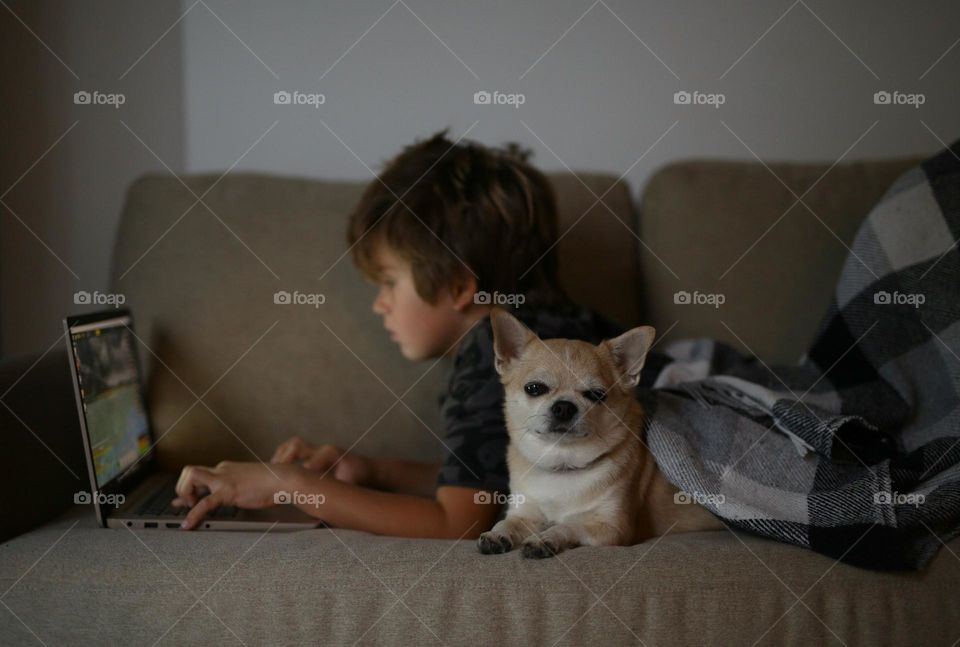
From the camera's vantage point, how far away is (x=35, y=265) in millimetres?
2156

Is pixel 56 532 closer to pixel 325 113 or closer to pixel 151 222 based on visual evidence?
pixel 151 222

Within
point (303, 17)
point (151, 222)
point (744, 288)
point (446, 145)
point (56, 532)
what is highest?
point (303, 17)

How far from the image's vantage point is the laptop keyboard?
4.70 ft

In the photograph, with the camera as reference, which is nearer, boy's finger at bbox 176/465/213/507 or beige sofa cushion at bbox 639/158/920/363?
boy's finger at bbox 176/465/213/507

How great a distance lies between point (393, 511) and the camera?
1396mm

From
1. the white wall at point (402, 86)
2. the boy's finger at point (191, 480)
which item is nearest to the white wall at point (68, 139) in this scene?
the white wall at point (402, 86)

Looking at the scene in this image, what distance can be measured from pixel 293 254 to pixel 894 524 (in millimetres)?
1350

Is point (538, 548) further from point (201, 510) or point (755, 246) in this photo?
point (755, 246)

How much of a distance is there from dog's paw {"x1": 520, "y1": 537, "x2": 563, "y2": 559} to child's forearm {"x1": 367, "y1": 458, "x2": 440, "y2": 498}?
539mm

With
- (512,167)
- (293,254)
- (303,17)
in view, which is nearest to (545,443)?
(512,167)

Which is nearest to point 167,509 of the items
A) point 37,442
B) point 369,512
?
point 37,442

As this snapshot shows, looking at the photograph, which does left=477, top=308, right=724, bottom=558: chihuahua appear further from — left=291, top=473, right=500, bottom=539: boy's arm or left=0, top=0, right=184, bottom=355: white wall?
left=0, top=0, right=184, bottom=355: white wall

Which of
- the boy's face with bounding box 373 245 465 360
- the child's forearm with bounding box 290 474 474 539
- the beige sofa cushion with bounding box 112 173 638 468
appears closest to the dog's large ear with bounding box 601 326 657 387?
the child's forearm with bounding box 290 474 474 539

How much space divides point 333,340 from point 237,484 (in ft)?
1.74
